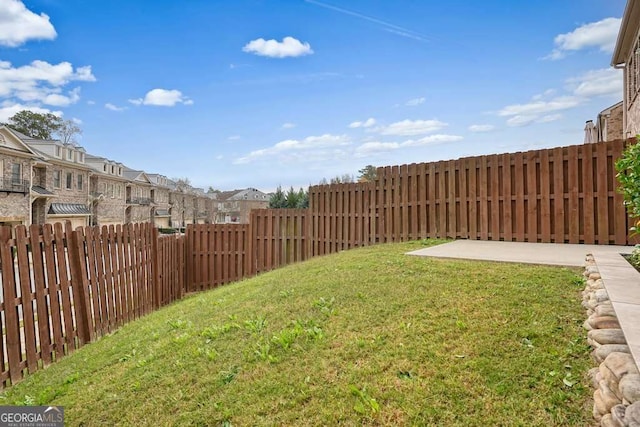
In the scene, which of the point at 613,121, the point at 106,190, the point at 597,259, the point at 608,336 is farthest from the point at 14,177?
the point at 613,121

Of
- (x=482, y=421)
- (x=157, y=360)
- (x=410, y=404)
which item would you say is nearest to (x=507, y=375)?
(x=482, y=421)

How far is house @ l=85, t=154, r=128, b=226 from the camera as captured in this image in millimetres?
29953

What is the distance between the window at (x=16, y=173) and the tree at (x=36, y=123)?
17507mm

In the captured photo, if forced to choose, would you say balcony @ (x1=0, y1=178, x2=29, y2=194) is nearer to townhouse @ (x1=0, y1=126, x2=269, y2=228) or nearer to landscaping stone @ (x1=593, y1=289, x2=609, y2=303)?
townhouse @ (x1=0, y1=126, x2=269, y2=228)

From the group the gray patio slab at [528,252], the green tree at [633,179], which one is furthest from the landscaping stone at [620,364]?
the gray patio slab at [528,252]

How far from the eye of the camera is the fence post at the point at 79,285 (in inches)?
188

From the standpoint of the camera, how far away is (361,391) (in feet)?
6.97

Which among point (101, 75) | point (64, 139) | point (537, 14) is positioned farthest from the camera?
point (64, 139)

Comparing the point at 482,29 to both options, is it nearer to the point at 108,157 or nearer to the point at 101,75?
the point at 101,75

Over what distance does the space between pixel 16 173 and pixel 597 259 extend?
27642 mm

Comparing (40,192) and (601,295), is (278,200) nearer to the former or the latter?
(40,192)

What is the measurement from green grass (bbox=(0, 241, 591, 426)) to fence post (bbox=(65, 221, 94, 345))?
704 mm

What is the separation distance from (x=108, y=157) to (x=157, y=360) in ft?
119

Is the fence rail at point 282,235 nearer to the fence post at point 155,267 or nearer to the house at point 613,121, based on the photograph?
the fence post at point 155,267
